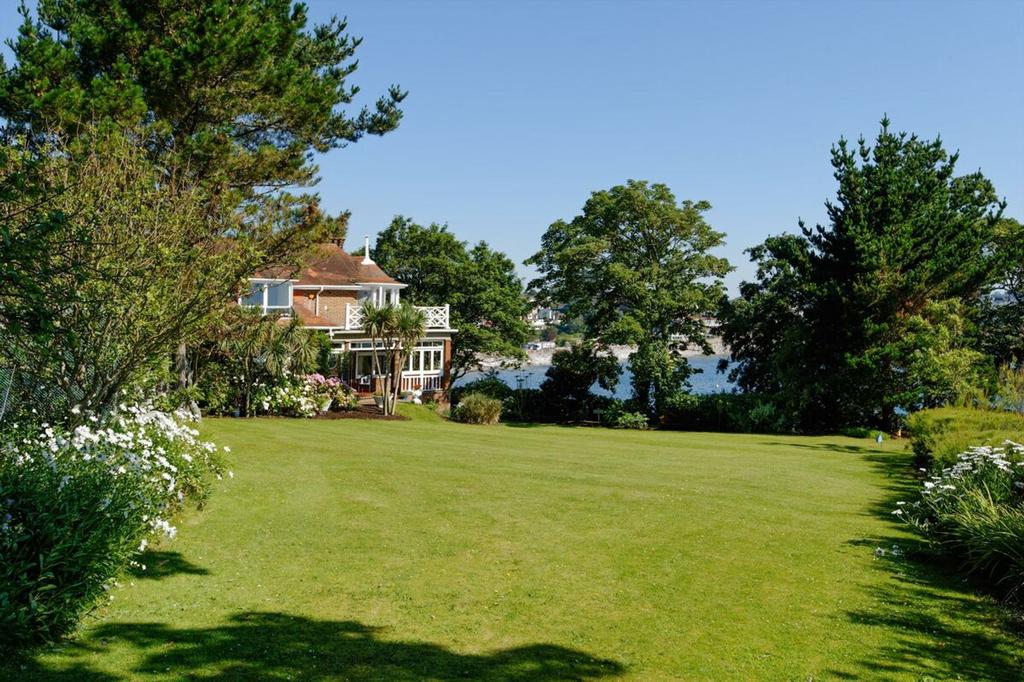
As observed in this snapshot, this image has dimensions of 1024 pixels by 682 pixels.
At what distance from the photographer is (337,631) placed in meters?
7.62

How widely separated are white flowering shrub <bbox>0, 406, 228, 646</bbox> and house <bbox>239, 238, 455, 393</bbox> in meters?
29.4

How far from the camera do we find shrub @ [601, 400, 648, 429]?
122ft

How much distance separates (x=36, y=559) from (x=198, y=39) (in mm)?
14591

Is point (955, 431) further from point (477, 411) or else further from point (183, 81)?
point (477, 411)

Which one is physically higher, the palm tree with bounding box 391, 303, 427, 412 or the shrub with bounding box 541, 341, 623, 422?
the palm tree with bounding box 391, 303, 427, 412

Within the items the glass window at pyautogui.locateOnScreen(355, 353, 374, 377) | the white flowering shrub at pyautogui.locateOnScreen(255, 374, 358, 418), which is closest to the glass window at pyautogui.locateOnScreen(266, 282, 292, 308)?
the glass window at pyautogui.locateOnScreen(355, 353, 374, 377)

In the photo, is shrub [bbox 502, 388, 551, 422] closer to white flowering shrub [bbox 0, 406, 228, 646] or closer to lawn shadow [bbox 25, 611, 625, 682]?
white flowering shrub [bbox 0, 406, 228, 646]

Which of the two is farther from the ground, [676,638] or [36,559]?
[36,559]

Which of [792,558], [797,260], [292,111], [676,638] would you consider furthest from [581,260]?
[676,638]

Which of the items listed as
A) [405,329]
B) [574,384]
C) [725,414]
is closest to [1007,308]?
[725,414]

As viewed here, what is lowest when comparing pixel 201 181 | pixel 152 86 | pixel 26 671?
pixel 26 671

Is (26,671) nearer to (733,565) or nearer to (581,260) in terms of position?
(733,565)

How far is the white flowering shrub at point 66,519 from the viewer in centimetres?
679

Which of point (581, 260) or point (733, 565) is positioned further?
point (581, 260)
